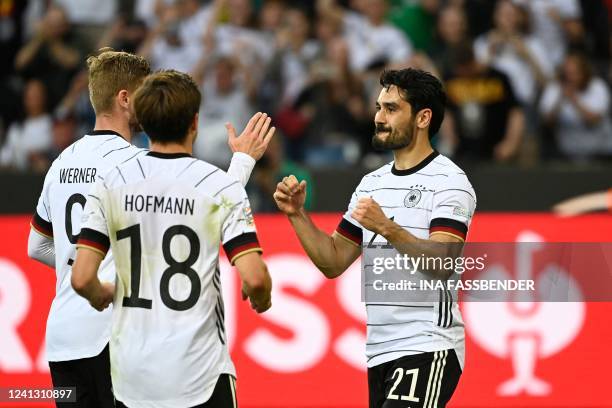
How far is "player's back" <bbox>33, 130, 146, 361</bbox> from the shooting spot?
5414 mm

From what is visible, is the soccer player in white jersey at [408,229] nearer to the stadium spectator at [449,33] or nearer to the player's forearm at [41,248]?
the player's forearm at [41,248]

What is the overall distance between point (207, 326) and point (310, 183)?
699cm

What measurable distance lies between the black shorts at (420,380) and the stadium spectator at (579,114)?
23.6ft

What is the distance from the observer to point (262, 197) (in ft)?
37.7

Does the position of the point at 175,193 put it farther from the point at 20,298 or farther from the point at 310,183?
the point at 310,183

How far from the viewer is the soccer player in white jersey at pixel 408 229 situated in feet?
18.1

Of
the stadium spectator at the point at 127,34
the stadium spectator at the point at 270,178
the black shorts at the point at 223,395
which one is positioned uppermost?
the stadium spectator at the point at 127,34

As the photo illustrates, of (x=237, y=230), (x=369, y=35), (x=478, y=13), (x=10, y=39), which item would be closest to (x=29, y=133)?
(x=10, y=39)

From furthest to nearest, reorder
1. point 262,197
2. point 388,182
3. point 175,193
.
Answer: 1. point 262,197
2. point 388,182
3. point 175,193

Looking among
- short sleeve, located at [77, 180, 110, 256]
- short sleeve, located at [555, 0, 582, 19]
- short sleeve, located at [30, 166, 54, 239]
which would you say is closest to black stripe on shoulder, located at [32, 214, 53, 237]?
short sleeve, located at [30, 166, 54, 239]

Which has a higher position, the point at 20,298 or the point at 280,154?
the point at 280,154

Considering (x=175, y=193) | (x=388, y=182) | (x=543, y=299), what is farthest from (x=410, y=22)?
(x=175, y=193)

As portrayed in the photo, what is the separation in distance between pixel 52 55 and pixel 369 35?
3700mm

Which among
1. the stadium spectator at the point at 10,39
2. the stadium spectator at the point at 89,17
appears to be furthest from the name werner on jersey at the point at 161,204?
the stadium spectator at the point at 89,17
